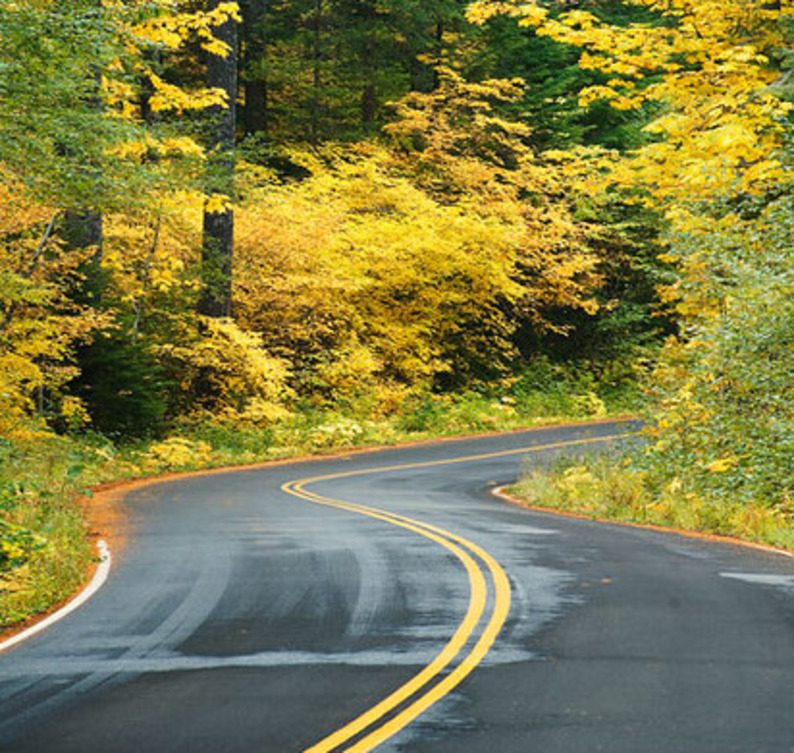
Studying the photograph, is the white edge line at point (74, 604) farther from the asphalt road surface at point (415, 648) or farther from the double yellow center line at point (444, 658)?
the double yellow center line at point (444, 658)

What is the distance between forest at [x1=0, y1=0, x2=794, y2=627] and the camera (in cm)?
1577

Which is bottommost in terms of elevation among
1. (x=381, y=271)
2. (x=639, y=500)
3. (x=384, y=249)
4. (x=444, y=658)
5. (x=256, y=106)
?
(x=639, y=500)

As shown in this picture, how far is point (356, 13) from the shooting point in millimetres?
43531

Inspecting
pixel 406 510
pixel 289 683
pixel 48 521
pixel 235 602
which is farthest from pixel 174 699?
pixel 406 510

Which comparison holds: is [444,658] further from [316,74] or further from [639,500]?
[316,74]

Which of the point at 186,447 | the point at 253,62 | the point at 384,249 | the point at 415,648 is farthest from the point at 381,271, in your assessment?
the point at 415,648

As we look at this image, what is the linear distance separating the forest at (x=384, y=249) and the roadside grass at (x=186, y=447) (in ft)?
0.25

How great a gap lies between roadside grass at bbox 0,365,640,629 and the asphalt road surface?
73cm

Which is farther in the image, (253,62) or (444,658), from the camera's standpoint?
(253,62)

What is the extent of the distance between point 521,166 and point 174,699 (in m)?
34.5

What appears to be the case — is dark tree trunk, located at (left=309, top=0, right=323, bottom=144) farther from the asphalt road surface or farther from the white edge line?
the white edge line

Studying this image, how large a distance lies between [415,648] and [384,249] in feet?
81.8

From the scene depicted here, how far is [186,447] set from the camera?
25.5 meters

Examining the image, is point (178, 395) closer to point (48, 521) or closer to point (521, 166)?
point (48, 521)
